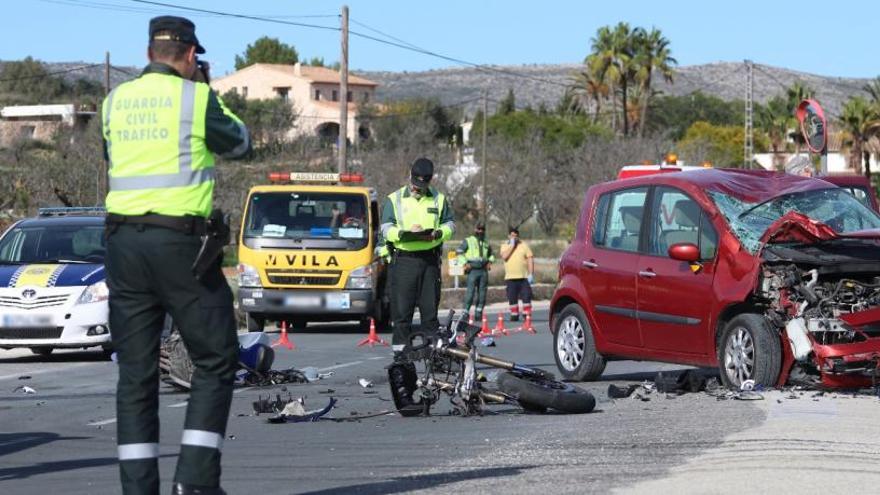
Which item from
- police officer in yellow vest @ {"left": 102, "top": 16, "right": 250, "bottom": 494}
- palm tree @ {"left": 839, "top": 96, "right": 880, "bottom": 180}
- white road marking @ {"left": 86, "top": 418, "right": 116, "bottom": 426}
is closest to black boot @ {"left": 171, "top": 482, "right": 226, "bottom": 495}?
police officer in yellow vest @ {"left": 102, "top": 16, "right": 250, "bottom": 494}

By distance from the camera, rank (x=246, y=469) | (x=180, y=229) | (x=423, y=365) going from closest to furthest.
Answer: (x=180, y=229), (x=246, y=469), (x=423, y=365)

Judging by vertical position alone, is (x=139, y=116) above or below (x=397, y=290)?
above

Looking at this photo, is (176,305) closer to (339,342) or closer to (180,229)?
(180,229)

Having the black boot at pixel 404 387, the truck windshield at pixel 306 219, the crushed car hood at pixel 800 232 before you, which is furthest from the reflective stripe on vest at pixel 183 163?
the truck windshield at pixel 306 219

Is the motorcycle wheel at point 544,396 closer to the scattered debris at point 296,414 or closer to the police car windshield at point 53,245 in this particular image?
the scattered debris at point 296,414

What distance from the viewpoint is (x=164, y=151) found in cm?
646

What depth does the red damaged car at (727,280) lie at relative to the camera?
460 inches

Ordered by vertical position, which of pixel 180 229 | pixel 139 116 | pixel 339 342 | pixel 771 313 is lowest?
pixel 339 342

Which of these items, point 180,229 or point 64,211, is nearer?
point 180,229

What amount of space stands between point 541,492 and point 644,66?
265ft

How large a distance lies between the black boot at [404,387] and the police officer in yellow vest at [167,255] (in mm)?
4439

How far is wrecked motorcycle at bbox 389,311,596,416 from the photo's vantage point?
1072cm

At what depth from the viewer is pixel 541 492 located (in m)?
7.32

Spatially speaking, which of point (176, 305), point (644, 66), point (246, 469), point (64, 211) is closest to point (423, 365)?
point (246, 469)
